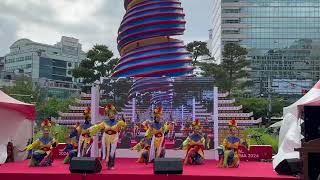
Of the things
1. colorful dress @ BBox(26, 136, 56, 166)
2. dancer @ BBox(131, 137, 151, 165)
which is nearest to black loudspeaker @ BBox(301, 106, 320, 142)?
dancer @ BBox(131, 137, 151, 165)

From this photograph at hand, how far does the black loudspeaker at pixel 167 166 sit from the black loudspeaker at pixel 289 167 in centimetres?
204

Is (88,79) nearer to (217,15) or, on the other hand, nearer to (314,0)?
(217,15)

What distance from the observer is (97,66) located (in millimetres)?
35750

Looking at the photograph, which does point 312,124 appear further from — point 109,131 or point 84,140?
point 84,140

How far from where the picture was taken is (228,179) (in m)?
8.03

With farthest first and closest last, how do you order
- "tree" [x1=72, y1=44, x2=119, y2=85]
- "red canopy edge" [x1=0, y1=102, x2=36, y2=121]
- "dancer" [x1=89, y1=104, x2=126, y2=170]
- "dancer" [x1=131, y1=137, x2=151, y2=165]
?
"tree" [x1=72, y1=44, x2=119, y2=85]
"red canopy edge" [x1=0, y1=102, x2=36, y2=121]
"dancer" [x1=131, y1=137, x2=151, y2=165]
"dancer" [x1=89, y1=104, x2=126, y2=170]

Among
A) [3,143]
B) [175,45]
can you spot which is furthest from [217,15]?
[3,143]

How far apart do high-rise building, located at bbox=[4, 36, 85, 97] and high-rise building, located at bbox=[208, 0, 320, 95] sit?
1082 inches

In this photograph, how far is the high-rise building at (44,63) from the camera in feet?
265

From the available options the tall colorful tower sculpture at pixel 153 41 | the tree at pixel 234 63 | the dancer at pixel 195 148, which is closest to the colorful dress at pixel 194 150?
the dancer at pixel 195 148

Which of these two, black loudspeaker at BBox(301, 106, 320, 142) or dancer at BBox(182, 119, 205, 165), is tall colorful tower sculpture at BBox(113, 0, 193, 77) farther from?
black loudspeaker at BBox(301, 106, 320, 142)

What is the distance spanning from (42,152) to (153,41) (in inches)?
314

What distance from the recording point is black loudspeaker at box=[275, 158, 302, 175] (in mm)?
8219

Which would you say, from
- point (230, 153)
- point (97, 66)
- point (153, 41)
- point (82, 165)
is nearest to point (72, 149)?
point (82, 165)
